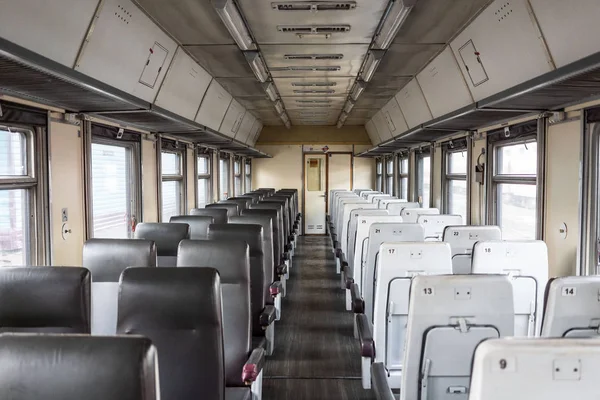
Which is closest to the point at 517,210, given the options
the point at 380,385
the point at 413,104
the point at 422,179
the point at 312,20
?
the point at 312,20

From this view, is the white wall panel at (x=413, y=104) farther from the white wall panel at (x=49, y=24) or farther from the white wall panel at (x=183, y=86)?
the white wall panel at (x=49, y=24)

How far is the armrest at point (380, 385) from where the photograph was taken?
8.48 feet

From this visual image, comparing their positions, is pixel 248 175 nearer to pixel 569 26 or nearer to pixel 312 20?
pixel 312 20

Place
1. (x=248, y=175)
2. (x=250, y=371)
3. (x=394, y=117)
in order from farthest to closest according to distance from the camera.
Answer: (x=248, y=175) < (x=394, y=117) < (x=250, y=371)

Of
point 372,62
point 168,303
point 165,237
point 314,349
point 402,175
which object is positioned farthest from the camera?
point 402,175

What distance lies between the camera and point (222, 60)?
269 inches

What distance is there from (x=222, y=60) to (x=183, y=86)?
0.65m

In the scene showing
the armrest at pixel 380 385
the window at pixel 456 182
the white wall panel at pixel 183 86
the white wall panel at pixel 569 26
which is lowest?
the armrest at pixel 380 385

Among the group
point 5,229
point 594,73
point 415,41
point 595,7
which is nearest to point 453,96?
point 415,41

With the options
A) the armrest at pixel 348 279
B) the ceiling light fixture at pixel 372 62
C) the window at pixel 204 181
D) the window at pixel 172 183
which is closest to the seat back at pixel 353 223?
the armrest at pixel 348 279

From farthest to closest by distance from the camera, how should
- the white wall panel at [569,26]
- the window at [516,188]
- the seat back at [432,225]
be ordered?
the seat back at [432,225] → the window at [516,188] → the white wall panel at [569,26]

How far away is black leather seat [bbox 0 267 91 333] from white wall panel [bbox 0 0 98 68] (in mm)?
1700

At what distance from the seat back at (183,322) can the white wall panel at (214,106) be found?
629 centimetres

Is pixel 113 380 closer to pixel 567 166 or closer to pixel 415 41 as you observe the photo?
pixel 567 166
